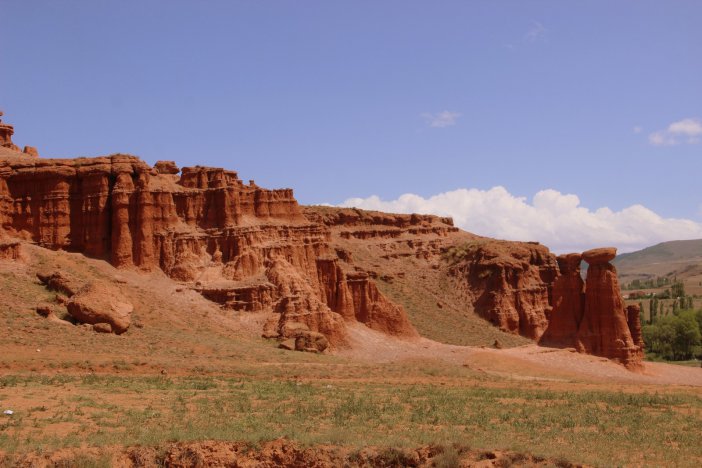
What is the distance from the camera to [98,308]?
125ft

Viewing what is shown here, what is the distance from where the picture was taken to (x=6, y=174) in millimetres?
47031

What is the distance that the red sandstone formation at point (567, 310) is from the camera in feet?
224

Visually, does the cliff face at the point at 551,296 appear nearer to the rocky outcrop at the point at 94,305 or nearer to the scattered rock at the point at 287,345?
the scattered rock at the point at 287,345

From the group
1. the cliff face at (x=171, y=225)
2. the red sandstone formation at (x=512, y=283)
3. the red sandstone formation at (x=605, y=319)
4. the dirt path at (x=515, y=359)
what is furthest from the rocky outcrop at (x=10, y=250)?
the red sandstone formation at (x=512, y=283)

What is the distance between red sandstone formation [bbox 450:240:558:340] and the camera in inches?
3024

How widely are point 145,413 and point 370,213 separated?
69294 millimetres

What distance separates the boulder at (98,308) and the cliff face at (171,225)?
880 cm

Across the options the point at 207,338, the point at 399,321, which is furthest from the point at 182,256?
the point at 399,321

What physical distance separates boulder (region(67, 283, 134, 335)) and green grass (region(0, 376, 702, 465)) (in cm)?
915

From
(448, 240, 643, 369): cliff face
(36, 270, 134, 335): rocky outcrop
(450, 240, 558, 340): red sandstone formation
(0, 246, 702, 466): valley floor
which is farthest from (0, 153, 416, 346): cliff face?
(450, 240, 558, 340): red sandstone formation

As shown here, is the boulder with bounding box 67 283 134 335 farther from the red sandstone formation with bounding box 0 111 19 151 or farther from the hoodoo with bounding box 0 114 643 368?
the red sandstone formation with bounding box 0 111 19 151

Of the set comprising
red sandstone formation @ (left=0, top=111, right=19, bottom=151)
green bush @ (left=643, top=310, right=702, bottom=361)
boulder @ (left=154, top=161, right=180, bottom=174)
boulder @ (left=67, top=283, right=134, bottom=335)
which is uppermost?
red sandstone formation @ (left=0, top=111, right=19, bottom=151)

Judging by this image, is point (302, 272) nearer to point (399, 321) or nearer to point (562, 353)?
point (399, 321)

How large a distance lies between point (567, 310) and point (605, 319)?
4.35m
